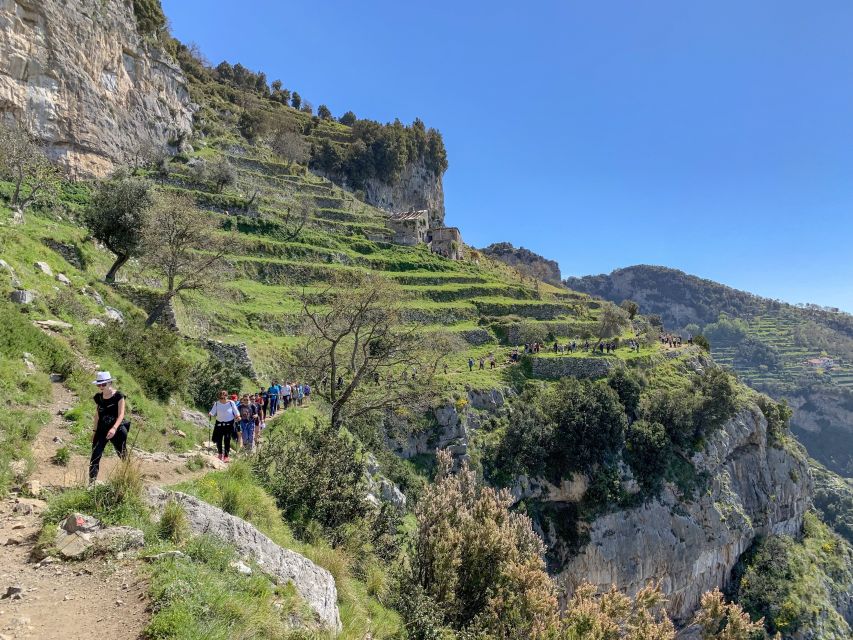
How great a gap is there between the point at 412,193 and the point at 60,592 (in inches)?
3869

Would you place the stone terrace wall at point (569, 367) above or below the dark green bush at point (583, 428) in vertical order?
above

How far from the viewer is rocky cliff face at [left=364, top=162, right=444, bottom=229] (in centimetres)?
8599

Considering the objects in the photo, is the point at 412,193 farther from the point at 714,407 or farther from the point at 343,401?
the point at 343,401

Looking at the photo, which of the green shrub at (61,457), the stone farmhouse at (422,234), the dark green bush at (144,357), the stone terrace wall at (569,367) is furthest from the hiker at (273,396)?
the stone farmhouse at (422,234)

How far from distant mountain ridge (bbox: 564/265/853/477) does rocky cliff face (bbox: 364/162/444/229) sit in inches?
4145

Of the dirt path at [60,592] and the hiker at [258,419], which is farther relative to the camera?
the hiker at [258,419]

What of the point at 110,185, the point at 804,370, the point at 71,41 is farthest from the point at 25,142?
the point at 804,370

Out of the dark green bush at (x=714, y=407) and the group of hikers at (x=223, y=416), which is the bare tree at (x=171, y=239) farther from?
the dark green bush at (x=714, y=407)

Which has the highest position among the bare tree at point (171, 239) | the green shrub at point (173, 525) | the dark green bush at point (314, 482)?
the bare tree at point (171, 239)

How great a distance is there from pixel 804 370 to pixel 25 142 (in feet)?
553

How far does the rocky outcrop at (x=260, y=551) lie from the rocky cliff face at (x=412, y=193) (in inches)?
3209

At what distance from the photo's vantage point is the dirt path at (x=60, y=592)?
12.0 feet

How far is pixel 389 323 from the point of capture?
15805 millimetres

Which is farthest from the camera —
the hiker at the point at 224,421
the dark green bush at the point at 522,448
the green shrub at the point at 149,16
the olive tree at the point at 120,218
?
the green shrub at the point at 149,16
